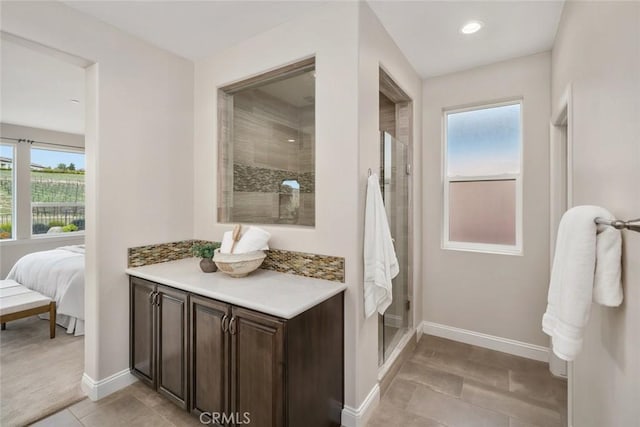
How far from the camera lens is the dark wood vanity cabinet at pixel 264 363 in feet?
4.77

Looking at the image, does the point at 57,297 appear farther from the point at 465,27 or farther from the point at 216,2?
the point at 465,27

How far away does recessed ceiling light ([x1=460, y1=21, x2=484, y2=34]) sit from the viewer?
2158 mm

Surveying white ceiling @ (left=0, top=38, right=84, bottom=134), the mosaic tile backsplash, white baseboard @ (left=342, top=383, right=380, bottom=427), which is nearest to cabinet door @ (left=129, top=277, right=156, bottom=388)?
the mosaic tile backsplash

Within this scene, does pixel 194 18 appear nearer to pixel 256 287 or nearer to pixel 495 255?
pixel 256 287

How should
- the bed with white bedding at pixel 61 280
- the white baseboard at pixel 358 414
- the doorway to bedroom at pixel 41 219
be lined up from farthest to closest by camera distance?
the bed with white bedding at pixel 61 280
the doorway to bedroom at pixel 41 219
the white baseboard at pixel 358 414

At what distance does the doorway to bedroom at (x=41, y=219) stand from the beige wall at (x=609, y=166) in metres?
2.92

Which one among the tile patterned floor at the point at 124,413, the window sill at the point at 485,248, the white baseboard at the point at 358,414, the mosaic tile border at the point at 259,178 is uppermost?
the mosaic tile border at the point at 259,178

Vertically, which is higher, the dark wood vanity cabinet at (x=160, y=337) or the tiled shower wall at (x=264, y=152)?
the tiled shower wall at (x=264, y=152)

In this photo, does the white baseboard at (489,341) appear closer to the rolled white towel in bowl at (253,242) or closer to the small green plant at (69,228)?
the rolled white towel in bowl at (253,242)

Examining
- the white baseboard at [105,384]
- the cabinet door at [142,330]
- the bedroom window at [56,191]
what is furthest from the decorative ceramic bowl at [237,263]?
the bedroom window at [56,191]

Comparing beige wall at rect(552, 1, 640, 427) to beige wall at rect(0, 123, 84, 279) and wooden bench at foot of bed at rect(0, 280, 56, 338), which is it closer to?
wooden bench at foot of bed at rect(0, 280, 56, 338)

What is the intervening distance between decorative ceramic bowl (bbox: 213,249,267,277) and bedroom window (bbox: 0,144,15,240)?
5221 millimetres

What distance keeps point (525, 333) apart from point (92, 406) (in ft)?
11.4

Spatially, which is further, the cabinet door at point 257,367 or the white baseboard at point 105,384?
the white baseboard at point 105,384
